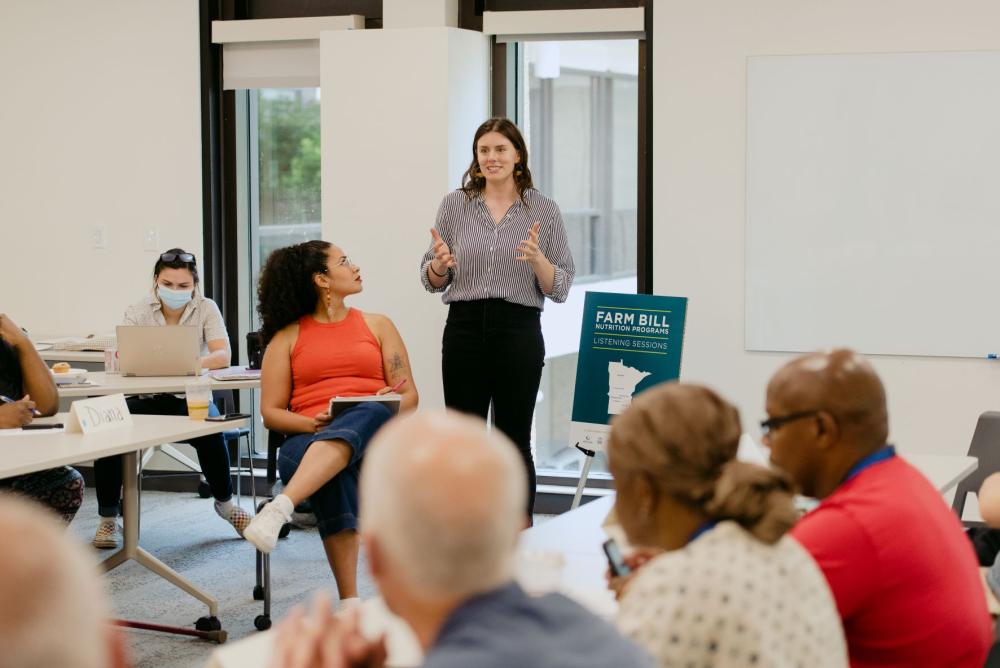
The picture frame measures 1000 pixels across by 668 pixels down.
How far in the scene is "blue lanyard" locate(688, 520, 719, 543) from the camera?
175cm

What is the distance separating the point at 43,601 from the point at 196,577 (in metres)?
4.38

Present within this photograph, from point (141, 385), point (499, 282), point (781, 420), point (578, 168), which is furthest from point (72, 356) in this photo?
point (781, 420)

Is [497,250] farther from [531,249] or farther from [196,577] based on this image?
[196,577]

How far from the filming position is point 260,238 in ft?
22.9

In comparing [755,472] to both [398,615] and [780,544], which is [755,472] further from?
[398,615]

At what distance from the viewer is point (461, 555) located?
1.29m

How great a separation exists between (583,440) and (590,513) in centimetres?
229

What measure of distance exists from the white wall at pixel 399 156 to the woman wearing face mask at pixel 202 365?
751mm

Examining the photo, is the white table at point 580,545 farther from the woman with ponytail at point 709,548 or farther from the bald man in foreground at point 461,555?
the bald man in foreground at point 461,555

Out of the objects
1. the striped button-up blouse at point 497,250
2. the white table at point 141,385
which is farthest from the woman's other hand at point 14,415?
the striped button-up blouse at point 497,250

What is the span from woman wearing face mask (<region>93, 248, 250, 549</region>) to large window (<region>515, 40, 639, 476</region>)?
178cm

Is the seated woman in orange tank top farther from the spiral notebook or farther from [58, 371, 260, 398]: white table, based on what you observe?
[58, 371, 260, 398]: white table

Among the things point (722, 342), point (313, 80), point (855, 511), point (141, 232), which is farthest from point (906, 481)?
point (141, 232)

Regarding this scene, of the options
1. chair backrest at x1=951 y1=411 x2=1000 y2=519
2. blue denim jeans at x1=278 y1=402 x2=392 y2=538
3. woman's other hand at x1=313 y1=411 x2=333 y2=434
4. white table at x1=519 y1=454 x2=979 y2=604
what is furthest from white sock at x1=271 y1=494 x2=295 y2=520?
chair backrest at x1=951 y1=411 x2=1000 y2=519
